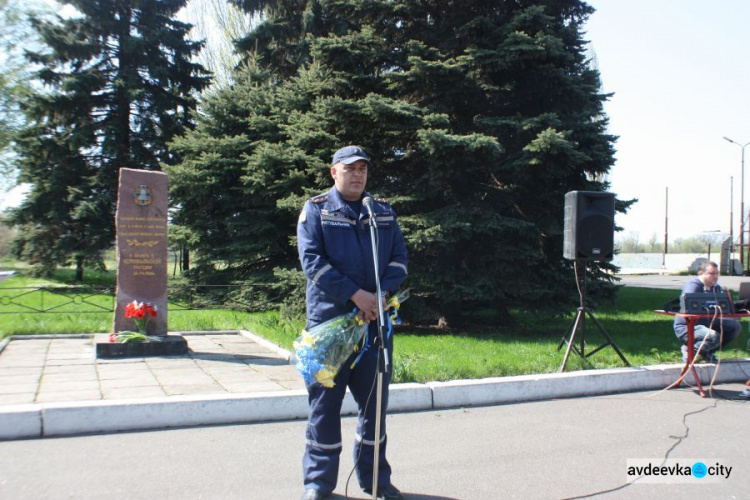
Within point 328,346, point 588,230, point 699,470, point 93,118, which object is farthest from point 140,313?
point 93,118

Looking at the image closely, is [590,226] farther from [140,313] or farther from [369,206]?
[140,313]

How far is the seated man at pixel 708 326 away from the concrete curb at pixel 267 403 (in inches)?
19.9

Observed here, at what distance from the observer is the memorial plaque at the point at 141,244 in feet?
28.7

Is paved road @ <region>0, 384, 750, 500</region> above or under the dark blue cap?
under

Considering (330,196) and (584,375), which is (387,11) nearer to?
(584,375)

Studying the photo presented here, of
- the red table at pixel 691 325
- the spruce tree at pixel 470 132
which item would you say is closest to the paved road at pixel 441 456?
the red table at pixel 691 325

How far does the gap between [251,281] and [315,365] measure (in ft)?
41.4

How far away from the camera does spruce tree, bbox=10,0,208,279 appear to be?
21.3 meters

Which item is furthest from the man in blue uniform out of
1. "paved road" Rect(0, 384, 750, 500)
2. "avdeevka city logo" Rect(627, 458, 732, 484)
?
"avdeevka city logo" Rect(627, 458, 732, 484)

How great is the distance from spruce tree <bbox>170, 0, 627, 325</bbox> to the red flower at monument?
12.2 feet

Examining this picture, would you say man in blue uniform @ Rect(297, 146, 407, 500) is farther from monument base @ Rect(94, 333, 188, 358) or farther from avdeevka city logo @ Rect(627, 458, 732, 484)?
monument base @ Rect(94, 333, 188, 358)

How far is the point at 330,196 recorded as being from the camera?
3803 millimetres

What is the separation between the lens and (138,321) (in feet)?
27.8

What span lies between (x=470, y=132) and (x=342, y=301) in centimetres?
879
